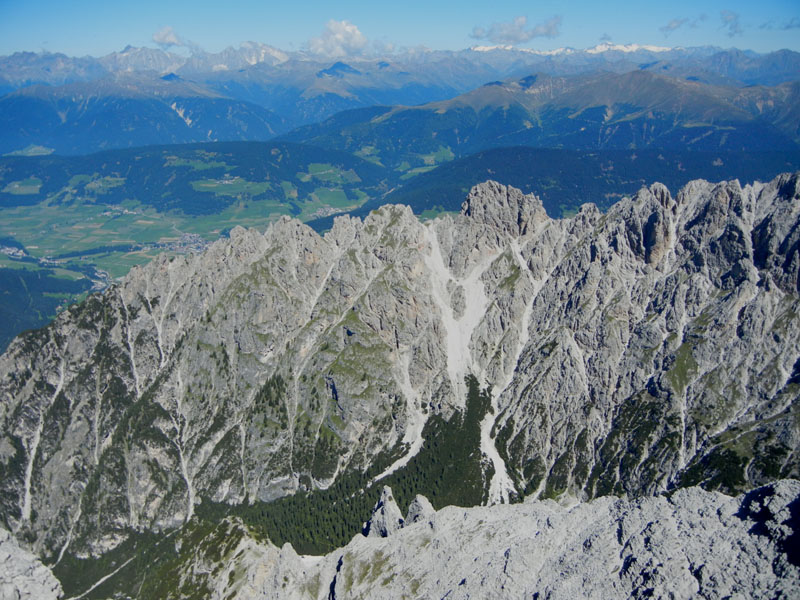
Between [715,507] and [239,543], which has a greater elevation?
[715,507]

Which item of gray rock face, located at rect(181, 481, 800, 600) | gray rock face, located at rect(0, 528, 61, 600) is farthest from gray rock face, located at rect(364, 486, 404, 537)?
Result: gray rock face, located at rect(0, 528, 61, 600)

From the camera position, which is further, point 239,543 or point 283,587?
point 239,543

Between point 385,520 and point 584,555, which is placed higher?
point 584,555

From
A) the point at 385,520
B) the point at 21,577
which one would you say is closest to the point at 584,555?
the point at 385,520

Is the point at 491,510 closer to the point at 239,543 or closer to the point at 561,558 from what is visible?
the point at 561,558

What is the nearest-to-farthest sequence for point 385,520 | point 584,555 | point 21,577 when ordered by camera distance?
1. point 584,555
2. point 385,520
3. point 21,577

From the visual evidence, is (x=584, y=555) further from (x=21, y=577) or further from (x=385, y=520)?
(x=21, y=577)

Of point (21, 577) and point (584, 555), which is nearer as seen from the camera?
point (584, 555)

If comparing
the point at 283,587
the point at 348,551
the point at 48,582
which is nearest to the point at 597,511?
the point at 348,551

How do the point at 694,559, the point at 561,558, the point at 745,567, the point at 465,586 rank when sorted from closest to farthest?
the point at 745,567 → the point at 694,559 → the point at 561,558 → the point at 465,586
